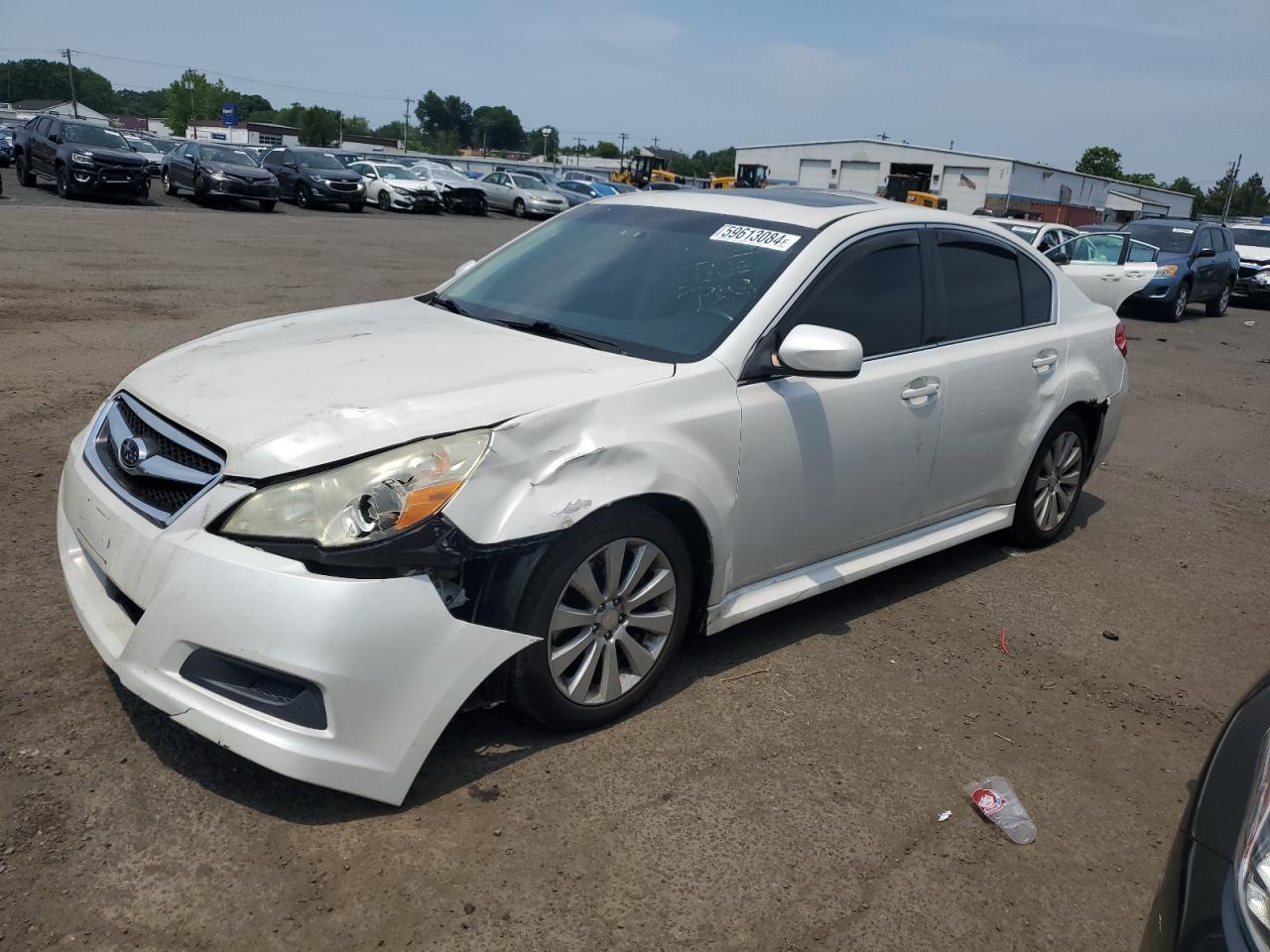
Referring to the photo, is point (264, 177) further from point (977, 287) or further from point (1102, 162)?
point (1102, 162)

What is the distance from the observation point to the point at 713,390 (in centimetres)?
355

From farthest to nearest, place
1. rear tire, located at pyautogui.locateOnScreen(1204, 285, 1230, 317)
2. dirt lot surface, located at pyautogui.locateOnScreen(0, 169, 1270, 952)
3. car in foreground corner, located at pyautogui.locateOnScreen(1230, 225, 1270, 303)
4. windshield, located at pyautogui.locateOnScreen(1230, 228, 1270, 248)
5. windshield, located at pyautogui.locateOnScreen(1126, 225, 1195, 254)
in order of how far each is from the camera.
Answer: windshield, located at pyautogui.locateOnScreen(1230, 228, 1270, 248) < car in foreground corner, located at pyautogui.locateOnScreen(1230, 225, 1270, 303) < rear tire, located at pyautogui.locateOnScreen(1204, 285, 1230, 317) < windshield, located at pyautogui.locateOnScreen(1126, 225, 1195, 254) < dirt lot surface, located at pyautogui.locateOnScreen(0, 169, 1270, 952)

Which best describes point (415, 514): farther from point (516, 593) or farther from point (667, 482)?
point (667, 482)

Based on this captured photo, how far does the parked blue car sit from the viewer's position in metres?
17.6

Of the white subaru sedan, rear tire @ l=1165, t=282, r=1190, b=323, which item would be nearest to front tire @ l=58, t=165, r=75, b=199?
the white subaru sedan

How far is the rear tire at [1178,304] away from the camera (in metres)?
17.8

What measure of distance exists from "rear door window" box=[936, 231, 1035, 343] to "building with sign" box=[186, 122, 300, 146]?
99.5 meters

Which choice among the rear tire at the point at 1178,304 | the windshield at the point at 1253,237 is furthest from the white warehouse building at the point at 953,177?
the rear tire at the point at 1178,304

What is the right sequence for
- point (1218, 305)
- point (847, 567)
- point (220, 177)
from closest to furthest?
point (847, 567) → point (1218, 305) → point (220, 177)

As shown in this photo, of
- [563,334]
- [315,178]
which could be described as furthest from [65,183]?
[563,334]

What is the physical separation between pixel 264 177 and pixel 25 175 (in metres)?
5.89

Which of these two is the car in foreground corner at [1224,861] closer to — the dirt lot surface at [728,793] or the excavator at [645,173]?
the dirt lot surface at [728,793]

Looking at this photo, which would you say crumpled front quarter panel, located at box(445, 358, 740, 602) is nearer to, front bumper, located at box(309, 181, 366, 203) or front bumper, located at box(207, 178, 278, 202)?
front bumper, located at box(207, 178, 278, 202)

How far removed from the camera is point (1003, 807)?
3.25 meters
